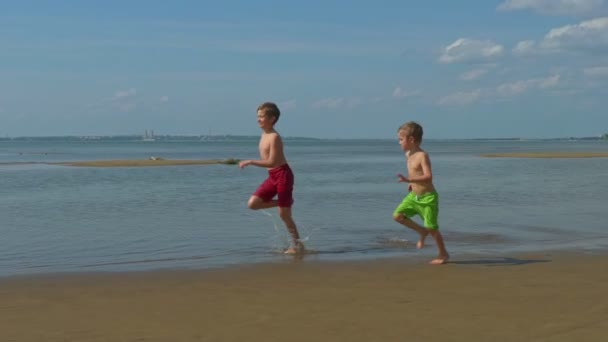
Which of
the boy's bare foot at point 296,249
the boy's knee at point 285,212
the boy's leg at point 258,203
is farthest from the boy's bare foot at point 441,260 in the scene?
the boy's leg at point 258,203

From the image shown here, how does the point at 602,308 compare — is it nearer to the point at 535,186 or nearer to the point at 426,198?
the point at 426,198

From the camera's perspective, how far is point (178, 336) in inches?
174

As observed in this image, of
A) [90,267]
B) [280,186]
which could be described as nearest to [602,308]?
[280,186]

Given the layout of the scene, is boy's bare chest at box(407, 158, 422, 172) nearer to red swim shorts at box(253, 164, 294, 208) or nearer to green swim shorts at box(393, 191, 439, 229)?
green swim shorts at box(393, 191, 439, 229)

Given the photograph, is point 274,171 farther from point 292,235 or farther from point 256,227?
point 256,227

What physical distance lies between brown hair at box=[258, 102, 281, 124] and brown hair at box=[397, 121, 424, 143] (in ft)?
4.77

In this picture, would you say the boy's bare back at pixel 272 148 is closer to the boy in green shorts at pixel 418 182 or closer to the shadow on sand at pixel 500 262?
the boy in green shorts at pixel 418 182

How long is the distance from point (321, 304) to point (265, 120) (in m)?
Answer: 3.39

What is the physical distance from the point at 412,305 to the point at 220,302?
138 cm

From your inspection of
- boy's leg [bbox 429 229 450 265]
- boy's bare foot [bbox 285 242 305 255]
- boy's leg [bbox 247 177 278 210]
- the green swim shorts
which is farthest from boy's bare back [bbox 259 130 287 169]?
Answer: boy's leg [bbox 429 229 450 265]

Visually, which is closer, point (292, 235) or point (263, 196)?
point (292, 235)

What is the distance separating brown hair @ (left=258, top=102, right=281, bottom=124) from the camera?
821 centimetres

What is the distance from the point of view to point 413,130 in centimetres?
757

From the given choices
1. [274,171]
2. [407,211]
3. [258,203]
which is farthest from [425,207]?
[258,203]
